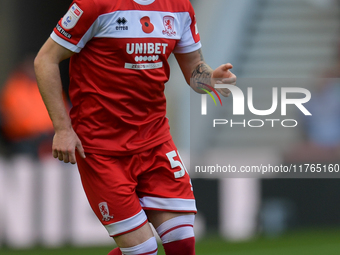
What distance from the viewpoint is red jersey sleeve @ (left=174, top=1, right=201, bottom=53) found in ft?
11.4

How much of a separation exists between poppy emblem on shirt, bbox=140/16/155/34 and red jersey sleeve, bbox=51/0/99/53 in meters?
0.28

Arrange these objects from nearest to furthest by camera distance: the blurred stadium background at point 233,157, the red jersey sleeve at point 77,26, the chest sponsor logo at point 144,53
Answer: the red jersey sleeve at point 77,26 → the chest sponsor logo at point 144,53 → the blurred stadium background at point 233,157

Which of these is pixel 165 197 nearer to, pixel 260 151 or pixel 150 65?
pixel 150 65

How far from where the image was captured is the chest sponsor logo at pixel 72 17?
9.87ft

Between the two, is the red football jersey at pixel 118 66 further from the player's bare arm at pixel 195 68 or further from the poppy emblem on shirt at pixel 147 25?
the player's bare arm at pixel 195 68

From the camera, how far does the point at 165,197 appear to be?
3.29 metres

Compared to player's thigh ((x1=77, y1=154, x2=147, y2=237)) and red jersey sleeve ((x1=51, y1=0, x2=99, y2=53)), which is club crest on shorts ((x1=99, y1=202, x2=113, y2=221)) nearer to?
player's thigh ((x1=77, y1=154, x2=147, y2=237))

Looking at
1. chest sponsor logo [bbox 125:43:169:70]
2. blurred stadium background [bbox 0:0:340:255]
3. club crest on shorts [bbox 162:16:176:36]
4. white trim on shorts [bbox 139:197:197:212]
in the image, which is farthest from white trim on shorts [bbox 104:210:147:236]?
blurred stadium background [bbox 0:0:340:255]

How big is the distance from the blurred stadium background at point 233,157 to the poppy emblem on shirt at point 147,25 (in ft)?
10.6

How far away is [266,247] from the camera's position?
608 centimetres

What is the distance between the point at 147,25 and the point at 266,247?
11.9 feet

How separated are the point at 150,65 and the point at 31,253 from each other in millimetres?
3317

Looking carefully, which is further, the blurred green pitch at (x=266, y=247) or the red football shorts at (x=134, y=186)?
the blurred green pitch at (x=266, y=247)

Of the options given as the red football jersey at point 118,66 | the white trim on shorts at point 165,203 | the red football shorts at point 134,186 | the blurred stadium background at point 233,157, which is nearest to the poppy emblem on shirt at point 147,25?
the red football jersey at point 118,66
